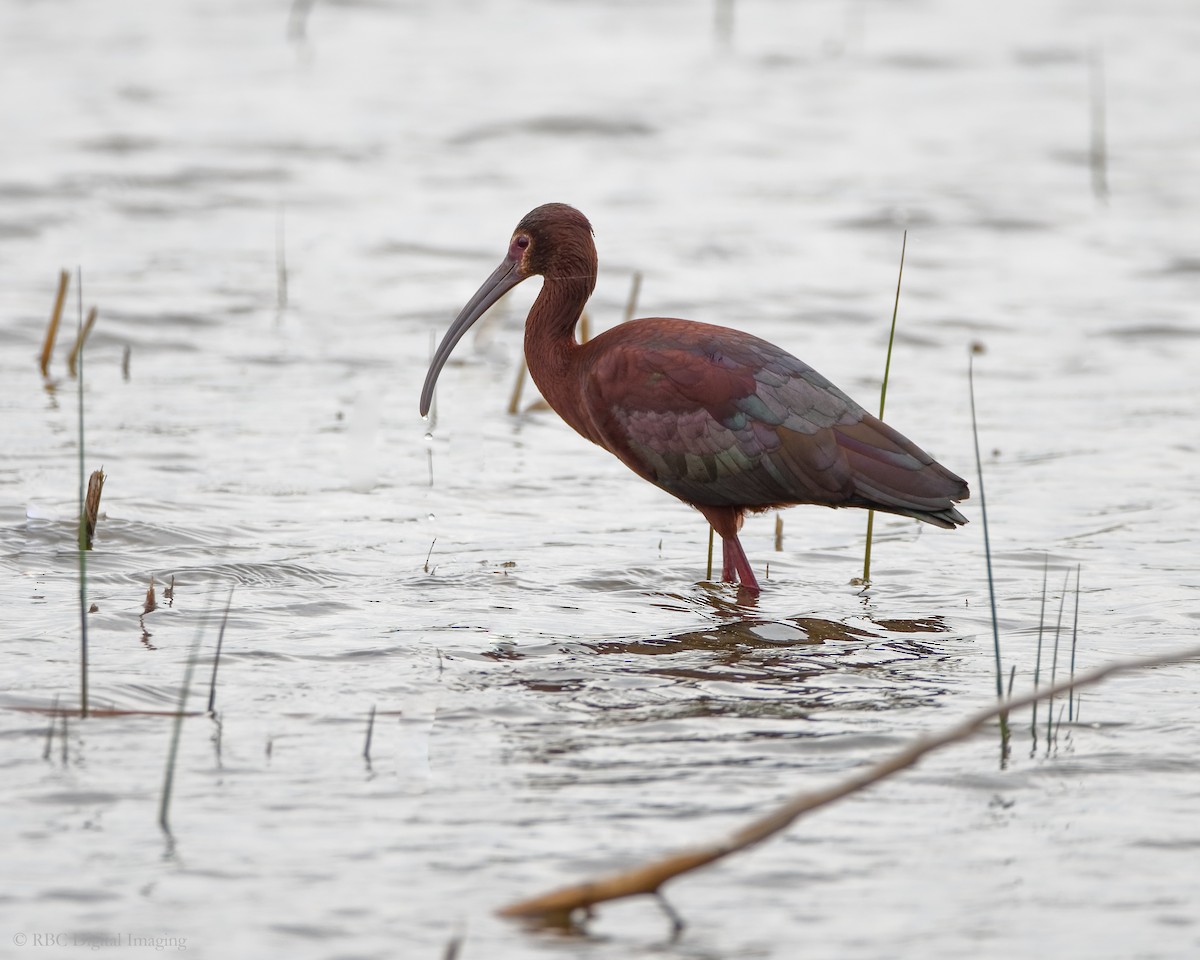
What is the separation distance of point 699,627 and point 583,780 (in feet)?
5.22

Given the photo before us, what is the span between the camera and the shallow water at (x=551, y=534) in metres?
4.06

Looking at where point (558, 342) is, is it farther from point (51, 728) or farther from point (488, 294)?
point (51, 728)

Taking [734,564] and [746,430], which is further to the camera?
[734,564]

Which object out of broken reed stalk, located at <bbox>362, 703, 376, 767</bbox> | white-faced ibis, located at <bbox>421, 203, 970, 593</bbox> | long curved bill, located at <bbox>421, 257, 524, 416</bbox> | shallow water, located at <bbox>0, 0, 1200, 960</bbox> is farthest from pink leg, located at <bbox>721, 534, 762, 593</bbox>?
broken reed stalk, located at <bbox>362, 703, 376, 767</bbox>

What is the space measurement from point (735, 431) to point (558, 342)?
0.87 m

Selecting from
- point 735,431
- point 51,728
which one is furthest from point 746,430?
point 51,728

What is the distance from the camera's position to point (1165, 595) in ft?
21.2

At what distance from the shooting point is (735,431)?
6.46 m

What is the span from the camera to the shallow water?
4062 millimetres

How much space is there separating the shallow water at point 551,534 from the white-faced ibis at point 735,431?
384mm

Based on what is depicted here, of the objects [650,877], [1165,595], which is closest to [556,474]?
[1165,595]

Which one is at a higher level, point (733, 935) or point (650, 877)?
point (650, 877)

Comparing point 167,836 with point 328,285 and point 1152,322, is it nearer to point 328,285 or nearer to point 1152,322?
point 328,285

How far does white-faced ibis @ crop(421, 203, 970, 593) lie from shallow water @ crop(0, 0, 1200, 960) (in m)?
0.38
